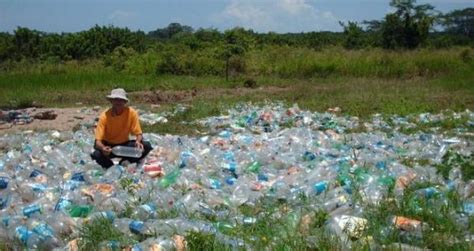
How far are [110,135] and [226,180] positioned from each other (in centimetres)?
173

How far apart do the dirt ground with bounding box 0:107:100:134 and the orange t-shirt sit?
14.2 ft

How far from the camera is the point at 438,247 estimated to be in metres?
3.77

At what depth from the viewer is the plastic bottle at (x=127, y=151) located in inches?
276

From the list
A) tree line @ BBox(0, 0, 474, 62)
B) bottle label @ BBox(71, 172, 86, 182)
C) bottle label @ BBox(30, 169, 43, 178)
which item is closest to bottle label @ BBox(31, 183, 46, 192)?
bottle label @ BBox(71, 172, 86, 182)

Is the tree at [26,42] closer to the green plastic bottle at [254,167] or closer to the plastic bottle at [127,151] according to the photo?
the plastic bottle at [127,151]

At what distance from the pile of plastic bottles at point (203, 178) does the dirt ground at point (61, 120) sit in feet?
4.45

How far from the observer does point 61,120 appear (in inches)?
491

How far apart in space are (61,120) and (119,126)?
5.91m

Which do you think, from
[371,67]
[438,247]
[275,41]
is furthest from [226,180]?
[275,41]

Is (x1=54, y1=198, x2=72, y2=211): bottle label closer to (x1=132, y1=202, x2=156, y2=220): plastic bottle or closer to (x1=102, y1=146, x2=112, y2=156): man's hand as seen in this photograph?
(x1=132, y1=202, x2=156, y2=220): plastic bottle

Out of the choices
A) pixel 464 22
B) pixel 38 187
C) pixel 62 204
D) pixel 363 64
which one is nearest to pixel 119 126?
pixel 38 187

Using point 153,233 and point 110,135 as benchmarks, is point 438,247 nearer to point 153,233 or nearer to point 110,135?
point 153,233

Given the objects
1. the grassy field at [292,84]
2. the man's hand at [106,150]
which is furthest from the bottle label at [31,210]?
the grassy field at [292,84]

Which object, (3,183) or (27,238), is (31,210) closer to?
(27,238)
